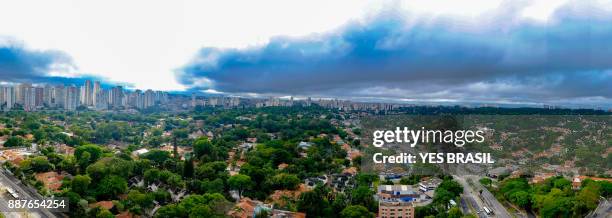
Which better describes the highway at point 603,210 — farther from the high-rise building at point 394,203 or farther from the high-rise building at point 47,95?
the high-rise building at point 47,95

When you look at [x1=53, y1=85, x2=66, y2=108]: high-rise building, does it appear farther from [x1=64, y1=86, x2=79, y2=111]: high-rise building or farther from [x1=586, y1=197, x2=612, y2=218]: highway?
[x1=586, y1=197, x2=612, y2=218]: highway

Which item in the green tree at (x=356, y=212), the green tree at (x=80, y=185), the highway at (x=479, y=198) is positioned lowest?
the highway at (x=479, y=198)

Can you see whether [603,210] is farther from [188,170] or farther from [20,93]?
[20,93]

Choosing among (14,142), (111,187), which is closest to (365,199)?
(111,187)

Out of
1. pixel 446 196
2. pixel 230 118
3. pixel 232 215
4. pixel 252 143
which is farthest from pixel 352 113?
pixel 232 215

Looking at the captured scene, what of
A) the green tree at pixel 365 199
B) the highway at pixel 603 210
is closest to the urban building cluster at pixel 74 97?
the green tree at pixel 365 199

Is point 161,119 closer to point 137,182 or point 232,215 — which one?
point 137,182

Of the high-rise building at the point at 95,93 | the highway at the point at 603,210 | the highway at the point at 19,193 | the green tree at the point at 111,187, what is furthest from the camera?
the high-rise building at the point at 95,93
